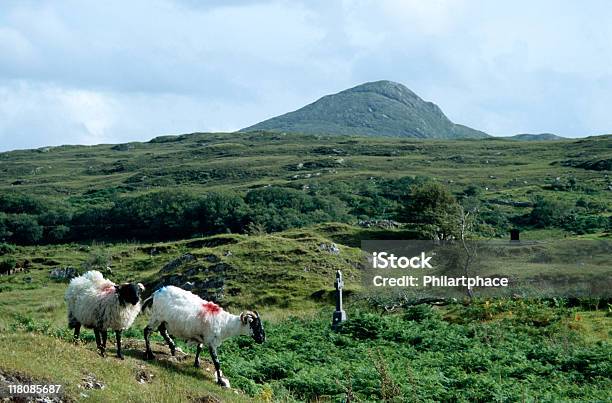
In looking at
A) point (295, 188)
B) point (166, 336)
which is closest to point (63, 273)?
point (166, 336)

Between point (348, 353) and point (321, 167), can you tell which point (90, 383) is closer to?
point (348, 353)

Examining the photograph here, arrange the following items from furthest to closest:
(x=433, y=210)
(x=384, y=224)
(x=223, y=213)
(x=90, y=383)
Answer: (x=223, y=213)
(x=384, y=224)
(x=433, y=210)
(x=90, y=383)

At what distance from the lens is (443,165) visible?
473 ft

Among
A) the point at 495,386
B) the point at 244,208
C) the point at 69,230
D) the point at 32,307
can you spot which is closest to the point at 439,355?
the point at 495,386

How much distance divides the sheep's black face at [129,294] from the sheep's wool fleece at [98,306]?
0.10 metres

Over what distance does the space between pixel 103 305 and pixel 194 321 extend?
2.04 metres

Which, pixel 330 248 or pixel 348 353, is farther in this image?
pixel 330 248

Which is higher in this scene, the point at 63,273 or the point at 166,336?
the point at 166,336

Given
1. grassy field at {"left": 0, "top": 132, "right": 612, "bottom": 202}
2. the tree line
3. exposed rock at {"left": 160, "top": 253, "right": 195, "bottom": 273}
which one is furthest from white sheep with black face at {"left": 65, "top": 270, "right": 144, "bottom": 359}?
grassy field at {"left": 0, "top": 132, "right": 612, "bottom": 202}

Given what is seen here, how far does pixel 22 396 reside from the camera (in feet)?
36.0

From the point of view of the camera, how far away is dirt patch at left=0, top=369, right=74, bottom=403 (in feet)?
35.7

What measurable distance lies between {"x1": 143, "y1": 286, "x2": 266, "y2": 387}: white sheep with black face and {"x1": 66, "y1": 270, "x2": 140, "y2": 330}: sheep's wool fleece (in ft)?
2.42

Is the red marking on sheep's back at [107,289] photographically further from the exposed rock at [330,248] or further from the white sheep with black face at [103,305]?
the exposed rock at [330,248]

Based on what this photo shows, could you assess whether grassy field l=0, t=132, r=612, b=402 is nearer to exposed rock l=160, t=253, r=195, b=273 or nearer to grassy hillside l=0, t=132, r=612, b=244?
exposed rock l=160, t=253, r=195, b=273
